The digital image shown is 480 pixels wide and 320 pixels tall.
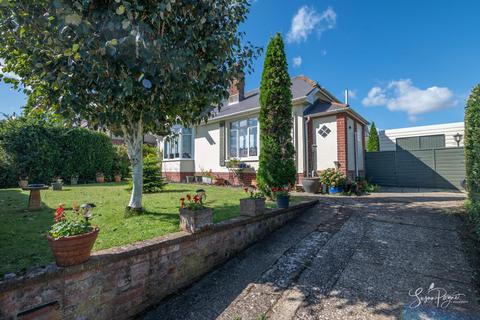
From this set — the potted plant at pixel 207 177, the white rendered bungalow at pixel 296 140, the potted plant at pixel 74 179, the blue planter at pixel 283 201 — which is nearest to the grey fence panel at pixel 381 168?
the white rendered bungalow at pixel 296 140

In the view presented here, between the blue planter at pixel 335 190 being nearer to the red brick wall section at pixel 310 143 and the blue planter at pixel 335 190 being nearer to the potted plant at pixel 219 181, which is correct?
the red brick wall section at pixel 310 143

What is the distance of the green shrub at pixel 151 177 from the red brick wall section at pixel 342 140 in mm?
7865

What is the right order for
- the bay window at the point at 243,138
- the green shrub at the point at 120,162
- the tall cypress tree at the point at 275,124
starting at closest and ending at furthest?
1. the tall cypress tree at the point at 275,124
2. the bay window at the point at 243,138
3. the green shrub at the point at 120,162

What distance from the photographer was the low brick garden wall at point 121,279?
225 cm

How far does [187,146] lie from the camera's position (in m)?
15.7

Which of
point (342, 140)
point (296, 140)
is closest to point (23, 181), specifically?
point (296, 140)

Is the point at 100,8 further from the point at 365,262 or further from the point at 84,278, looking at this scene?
the point at 365,262

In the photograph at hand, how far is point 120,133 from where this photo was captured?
5371 mm

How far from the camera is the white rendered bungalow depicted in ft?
34.1

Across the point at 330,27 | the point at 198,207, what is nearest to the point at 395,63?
the point at 330,27

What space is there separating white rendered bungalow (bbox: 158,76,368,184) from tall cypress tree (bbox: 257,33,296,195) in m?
1.46

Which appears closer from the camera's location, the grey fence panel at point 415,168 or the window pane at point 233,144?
the grey fence panel at point 415,168

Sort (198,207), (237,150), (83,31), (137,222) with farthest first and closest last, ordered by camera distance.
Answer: (237,150) < (137,222) < (198,207) < (83,31)

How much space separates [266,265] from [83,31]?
4.38 meters
